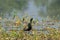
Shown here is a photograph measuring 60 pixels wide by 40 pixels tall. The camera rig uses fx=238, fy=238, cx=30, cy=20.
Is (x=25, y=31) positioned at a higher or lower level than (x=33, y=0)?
lower

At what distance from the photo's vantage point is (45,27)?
6.35 m

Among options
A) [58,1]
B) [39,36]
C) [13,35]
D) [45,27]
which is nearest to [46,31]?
[45,27]

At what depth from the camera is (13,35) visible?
505 centimetres

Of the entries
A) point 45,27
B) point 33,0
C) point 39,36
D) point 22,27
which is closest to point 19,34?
point 39,36

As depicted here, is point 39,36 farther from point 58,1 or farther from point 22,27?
point 58,1

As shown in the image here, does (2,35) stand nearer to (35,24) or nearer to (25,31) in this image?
(25,31)

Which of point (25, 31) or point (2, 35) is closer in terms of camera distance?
point (2, 35)

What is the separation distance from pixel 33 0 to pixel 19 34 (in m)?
11.3

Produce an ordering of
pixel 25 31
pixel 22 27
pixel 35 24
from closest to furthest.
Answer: pixel 25 31 < pixel 22 27 < pixel 35 24

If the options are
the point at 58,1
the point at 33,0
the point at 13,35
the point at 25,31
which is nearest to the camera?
the point at 13,35

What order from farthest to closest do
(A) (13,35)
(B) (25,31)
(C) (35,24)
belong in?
(C) (35,24)
(B) (25,31)
(A) (13,35)

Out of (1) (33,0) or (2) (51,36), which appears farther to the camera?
(1) (33,0)

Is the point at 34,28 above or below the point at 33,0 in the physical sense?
below

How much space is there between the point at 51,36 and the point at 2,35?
1.08 metres
